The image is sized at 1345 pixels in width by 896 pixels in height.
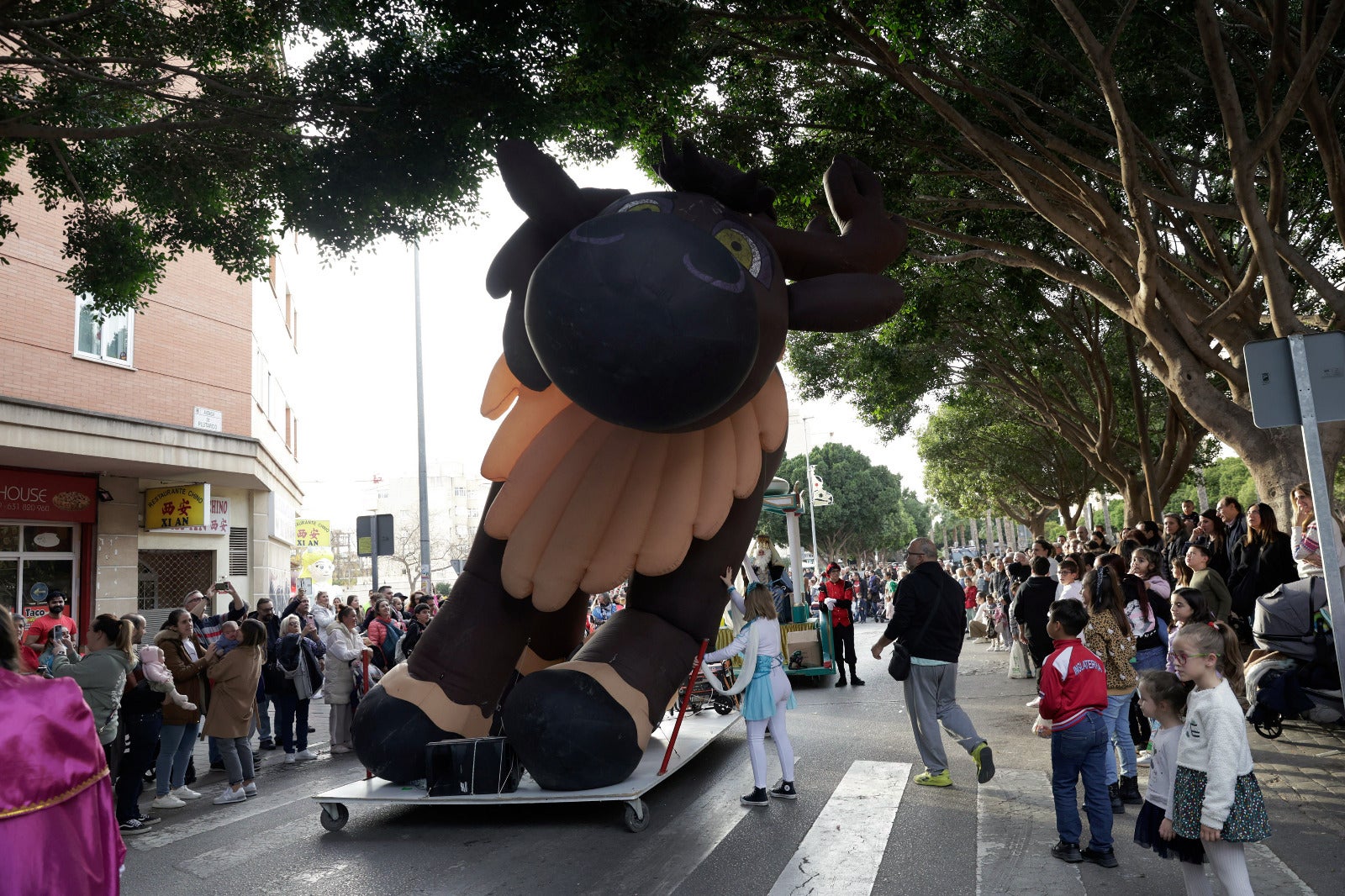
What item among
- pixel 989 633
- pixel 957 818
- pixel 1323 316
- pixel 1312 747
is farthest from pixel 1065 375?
pixel 957 818

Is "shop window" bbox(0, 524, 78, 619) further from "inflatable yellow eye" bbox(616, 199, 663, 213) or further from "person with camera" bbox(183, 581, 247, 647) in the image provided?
"inflatable yellow eye" bbox(616, 199, 663, 213)

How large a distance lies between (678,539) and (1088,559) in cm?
826

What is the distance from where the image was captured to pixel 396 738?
5844mm

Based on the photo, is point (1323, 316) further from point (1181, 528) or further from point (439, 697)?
point (439, 697)

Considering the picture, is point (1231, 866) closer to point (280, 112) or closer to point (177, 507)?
point (280, 112)

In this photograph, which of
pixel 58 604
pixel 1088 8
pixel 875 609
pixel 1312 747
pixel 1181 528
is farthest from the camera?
pixel 875 609

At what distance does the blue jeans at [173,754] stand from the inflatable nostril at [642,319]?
4.81 m

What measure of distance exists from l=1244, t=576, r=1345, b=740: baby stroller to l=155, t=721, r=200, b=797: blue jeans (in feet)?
27.2

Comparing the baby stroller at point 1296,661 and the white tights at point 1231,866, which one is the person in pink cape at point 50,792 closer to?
the white tights at point 1231,866

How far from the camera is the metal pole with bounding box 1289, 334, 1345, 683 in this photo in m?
4.87

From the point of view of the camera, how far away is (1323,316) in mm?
12391

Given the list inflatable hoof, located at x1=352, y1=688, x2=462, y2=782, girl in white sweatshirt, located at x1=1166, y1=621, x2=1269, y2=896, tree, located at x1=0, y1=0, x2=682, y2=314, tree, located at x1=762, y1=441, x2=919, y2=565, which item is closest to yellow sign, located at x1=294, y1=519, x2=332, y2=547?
tree, located at x1=762, y1=441, x2=919, y2=565

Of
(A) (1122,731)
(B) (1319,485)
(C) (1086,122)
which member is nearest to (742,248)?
(B) (1319,485)

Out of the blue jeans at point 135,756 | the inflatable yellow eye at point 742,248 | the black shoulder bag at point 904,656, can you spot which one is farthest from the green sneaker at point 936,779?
the blue jeans at point 135,756
